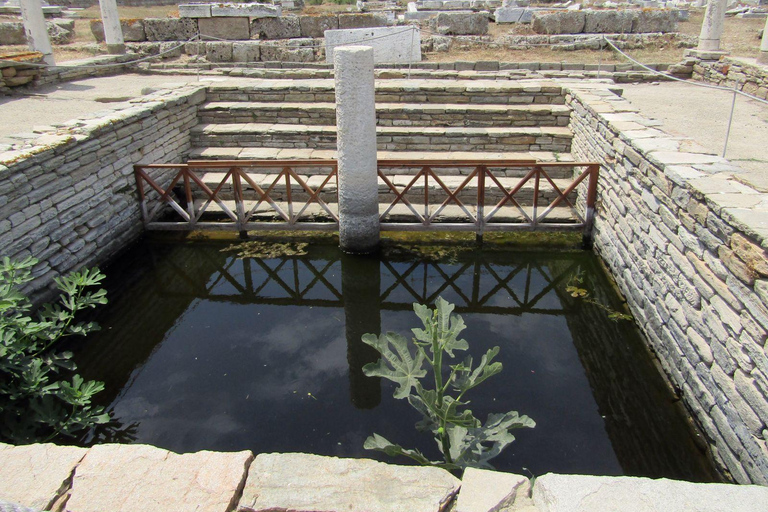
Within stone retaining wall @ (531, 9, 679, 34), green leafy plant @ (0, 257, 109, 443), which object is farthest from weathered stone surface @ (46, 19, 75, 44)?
green leafy plant @ (0, 257, 109, 443)

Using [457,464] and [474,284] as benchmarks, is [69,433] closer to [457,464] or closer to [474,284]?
[457,464]

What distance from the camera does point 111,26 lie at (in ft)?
38.8

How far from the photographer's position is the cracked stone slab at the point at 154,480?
2277mm

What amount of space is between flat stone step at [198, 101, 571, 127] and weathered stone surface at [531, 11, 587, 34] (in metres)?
7.39

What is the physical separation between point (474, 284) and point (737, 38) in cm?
1379

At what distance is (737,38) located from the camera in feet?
47.9

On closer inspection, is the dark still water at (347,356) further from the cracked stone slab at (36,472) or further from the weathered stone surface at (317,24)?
the weathered stone surface at (317,24)

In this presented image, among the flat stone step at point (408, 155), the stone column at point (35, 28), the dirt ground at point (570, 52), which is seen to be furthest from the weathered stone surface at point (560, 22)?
the stone column at point (35, 28)

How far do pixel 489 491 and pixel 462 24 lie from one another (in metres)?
14.2

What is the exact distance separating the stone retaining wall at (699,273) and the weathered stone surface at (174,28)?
11.6 m

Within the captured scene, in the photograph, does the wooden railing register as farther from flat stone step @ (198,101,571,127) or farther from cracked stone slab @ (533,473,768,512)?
cracked stone slab @ (533,473,768,512)

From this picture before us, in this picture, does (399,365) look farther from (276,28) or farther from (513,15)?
(513,15)

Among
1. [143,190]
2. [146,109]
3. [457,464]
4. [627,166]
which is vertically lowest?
[457,464]

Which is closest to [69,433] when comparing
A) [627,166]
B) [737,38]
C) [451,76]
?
[627,166]
